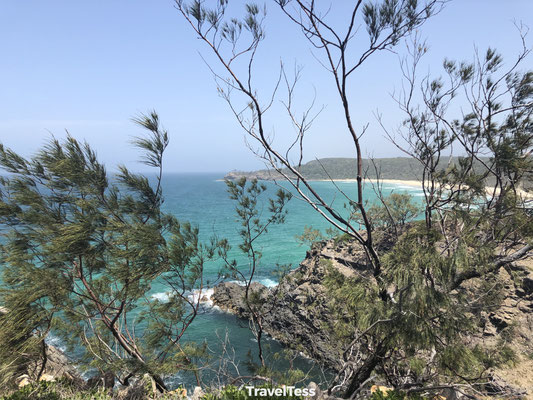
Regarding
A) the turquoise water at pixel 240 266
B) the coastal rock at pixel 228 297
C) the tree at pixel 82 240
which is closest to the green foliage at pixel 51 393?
the tree at pixel 82 240

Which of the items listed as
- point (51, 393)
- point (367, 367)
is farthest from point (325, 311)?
point (51, 393)

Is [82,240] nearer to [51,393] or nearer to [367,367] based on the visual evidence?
[51,393]

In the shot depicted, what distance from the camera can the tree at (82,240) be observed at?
11.7 feet

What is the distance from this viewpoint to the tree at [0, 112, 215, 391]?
3553mm

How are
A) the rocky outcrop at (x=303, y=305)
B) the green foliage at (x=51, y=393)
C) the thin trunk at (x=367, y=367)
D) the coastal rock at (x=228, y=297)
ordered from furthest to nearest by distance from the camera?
the coastal rock at (x=228, y=297), the rocky outcrop at (x=303, y=305), the green foliage at (x=51, y=393), the thin trunk at (x=367, y=367)

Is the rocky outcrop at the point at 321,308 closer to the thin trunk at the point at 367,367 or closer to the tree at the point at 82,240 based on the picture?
the thin trunk at the point at 367,367

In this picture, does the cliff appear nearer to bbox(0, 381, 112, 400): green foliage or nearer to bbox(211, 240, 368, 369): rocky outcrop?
bbox(211, 240, 368, 369): rocky outcrop

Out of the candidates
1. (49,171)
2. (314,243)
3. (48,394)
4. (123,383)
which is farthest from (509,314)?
(49,171)

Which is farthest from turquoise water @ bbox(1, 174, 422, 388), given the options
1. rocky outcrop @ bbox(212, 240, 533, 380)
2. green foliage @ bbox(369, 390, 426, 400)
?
green foliage @ bbox(369, 390, 426, 400)

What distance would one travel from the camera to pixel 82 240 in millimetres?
3562

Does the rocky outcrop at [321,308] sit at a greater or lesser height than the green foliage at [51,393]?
lesser

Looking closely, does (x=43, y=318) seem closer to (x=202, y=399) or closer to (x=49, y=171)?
(x=49, y=171)

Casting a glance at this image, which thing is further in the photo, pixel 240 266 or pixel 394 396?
pixel 240 266

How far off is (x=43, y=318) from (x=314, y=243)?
14043 millimetres
